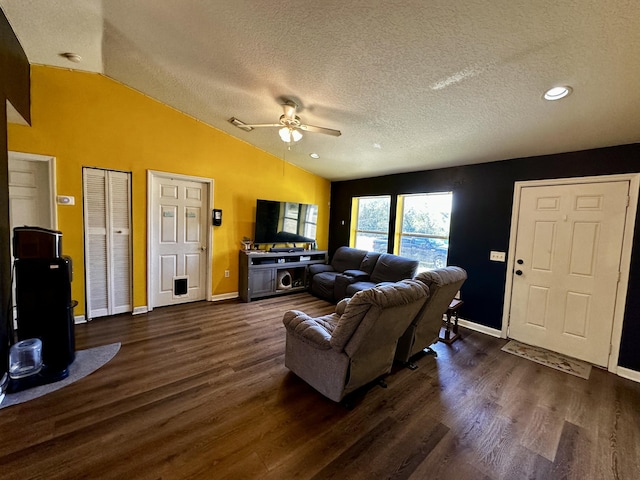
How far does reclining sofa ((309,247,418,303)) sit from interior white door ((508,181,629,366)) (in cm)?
148

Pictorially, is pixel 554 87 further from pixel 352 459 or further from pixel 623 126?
pixel 352 459

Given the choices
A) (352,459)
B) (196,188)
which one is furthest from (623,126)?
(196,188)

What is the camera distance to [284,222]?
4930 mm

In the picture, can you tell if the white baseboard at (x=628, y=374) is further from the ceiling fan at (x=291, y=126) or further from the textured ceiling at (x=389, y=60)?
the ceiling fan at (x=291, y=126)

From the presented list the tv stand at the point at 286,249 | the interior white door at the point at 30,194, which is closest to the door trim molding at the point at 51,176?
the interior white door at the point at 30,194

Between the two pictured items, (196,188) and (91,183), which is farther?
(196,188)

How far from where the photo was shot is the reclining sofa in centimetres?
417

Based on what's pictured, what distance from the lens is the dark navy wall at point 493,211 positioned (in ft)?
8.61

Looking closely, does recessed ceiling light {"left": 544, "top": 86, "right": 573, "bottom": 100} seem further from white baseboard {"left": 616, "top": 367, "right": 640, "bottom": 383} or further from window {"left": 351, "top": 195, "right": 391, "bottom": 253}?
window {"left": 351, "top": 195, "right": 391, "bottom": 253}

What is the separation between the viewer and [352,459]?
62.5 inches

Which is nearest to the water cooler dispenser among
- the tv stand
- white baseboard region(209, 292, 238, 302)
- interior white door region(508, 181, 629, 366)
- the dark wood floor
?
the dark wood floor

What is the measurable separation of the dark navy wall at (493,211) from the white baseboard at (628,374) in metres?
0.05

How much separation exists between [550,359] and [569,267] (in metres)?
1.09

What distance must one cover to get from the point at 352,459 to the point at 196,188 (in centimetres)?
404
